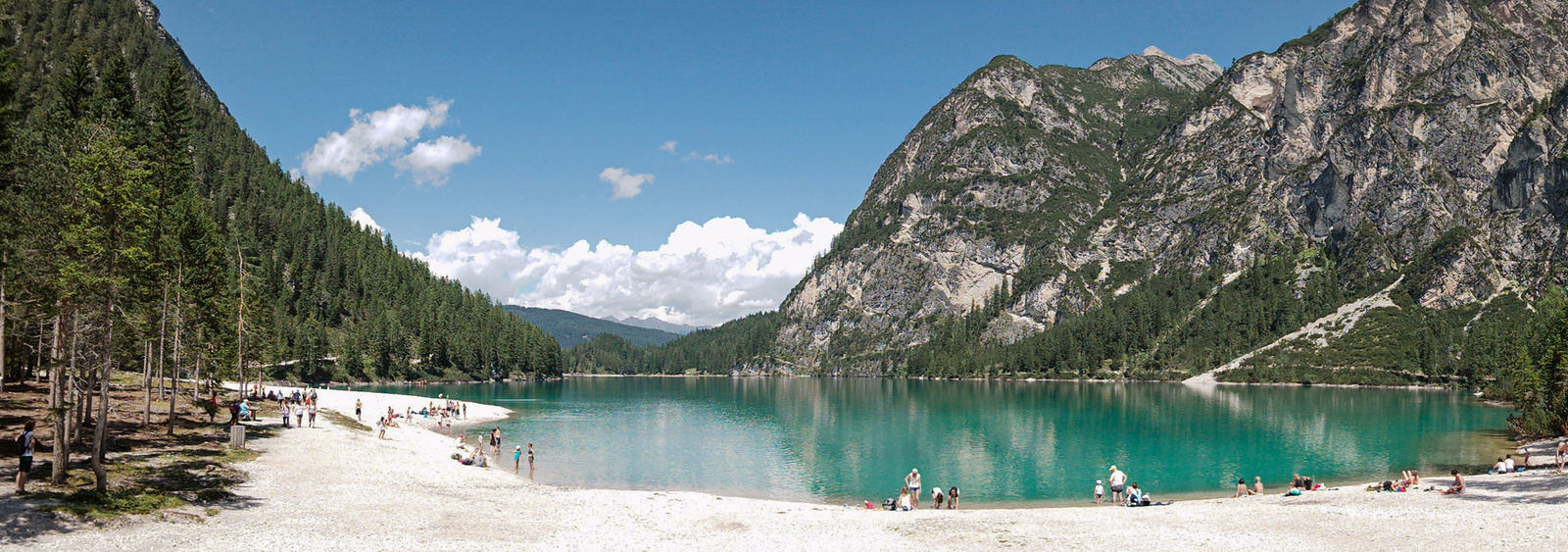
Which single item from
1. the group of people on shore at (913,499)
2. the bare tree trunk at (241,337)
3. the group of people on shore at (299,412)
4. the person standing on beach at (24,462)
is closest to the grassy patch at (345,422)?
the group of people on shore at (299,412)

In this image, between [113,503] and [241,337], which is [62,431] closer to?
[113,503]

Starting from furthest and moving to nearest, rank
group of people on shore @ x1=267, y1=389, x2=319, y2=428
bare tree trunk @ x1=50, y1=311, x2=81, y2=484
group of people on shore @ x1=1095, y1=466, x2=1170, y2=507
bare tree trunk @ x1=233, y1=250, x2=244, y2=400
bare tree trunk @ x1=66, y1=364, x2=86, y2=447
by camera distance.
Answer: bare tree trunk @ x1=233, y1=250, x2=244, y2=400 → group of people on shore @ x1=267, y1=389, x2=319, y2=428 → group of people on shore @ x1=1095, y1=466, x2=1170, y2=507 → bare tree trunk @ x1=66, y1=364, x2=86, y2=447 → bare tree trunk @ x1=50, y1=311, x2=81, y2=484

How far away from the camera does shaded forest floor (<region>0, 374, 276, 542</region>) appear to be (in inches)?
1038

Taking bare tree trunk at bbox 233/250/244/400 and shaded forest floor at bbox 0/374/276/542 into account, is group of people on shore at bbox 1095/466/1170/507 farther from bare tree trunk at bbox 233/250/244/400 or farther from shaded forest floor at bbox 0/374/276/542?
bare tree trunk at bbox 233/250/244/400

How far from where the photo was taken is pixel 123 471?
34.1m

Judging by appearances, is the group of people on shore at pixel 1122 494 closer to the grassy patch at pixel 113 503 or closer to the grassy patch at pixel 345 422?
the grassy patch at pixel 113 503

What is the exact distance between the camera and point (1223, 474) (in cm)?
6131

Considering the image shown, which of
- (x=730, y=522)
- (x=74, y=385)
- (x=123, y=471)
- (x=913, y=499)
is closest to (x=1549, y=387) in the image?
(x=913, y=499)

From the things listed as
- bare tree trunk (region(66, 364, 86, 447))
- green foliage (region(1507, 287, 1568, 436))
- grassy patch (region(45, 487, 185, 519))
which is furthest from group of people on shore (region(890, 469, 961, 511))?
green foliage (region(1507, 287, 1568, 436))

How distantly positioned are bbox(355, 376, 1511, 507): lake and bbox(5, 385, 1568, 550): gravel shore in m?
11.5

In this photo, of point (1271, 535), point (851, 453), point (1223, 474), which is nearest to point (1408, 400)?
point (1223, 474)

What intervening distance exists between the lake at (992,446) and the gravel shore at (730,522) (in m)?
11.5

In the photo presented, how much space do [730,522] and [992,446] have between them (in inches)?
2023

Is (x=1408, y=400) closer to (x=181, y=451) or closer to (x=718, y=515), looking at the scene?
(x=718, y=515)
